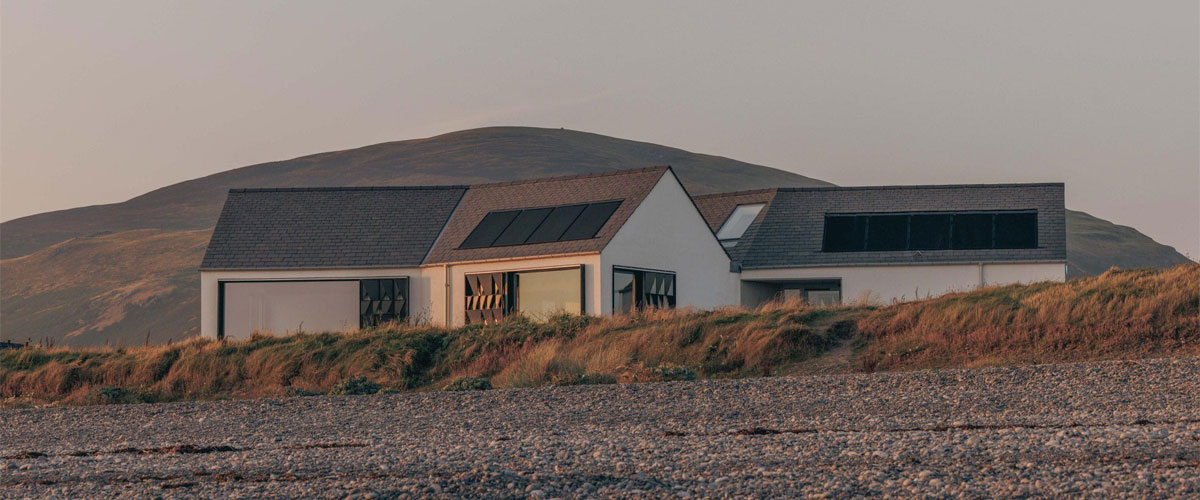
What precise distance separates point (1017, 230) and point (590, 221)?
11888mm

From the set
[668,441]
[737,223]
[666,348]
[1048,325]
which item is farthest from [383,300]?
[668,441]

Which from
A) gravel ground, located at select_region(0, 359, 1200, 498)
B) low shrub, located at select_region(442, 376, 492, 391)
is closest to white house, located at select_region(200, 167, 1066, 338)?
low shrub, located at select_region(442, 376, 492, 391)

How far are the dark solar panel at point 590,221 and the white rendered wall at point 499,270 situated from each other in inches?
31.2

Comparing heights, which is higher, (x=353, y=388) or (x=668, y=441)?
(x=668, y=441)

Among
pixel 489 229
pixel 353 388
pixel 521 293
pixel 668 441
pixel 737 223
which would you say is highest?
pixel 737 223

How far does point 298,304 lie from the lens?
129 feet

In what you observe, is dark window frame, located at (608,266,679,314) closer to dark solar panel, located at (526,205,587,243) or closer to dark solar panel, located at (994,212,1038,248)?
dark solar panel, located at (526,205,587,243)

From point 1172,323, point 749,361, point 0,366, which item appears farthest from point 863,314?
point 0,366

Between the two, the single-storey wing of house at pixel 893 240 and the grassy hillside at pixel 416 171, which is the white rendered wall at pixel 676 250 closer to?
the single-storey wing of house at pixel 893 240

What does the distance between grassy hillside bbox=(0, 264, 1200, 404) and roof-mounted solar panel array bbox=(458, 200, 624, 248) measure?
4.02 meters

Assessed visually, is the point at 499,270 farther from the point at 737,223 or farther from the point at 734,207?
the point at 734,207

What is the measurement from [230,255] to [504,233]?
739cm

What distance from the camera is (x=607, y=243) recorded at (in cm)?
2939

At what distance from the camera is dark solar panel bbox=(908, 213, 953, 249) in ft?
113
